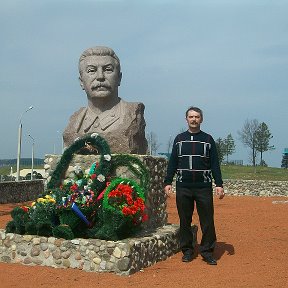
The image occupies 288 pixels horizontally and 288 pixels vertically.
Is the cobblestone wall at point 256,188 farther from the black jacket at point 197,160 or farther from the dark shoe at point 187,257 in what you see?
the black jacket at point 197,160

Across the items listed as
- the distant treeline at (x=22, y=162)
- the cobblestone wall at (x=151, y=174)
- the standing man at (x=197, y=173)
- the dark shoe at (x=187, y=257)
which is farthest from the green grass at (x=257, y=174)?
the distant treeline at (x=22, y=162)

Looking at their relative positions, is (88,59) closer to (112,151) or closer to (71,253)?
(112,151)

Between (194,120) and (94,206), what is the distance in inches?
74.0

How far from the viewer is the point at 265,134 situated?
4678 cm

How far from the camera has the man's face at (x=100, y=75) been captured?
835cm

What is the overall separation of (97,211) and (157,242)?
96 centimetres

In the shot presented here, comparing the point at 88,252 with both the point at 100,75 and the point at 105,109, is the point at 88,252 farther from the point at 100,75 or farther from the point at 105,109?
the point at 100,75

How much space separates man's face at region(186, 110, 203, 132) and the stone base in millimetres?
1646

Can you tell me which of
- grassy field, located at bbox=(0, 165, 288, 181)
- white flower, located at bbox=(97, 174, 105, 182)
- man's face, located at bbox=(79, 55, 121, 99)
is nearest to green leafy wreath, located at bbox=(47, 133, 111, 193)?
white flower, located at bbox=(97, 174, 105, 182)

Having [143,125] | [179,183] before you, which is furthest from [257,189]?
[179,183]

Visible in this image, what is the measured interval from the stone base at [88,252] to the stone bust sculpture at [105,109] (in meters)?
1.88

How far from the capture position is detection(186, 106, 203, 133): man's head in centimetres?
655

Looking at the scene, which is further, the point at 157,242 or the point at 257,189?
the point at 257,189

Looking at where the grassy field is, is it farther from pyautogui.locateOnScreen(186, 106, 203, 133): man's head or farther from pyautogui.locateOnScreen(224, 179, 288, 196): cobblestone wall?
pyautogui.locateOnScreen(186, 106, 203, 133): man's head
